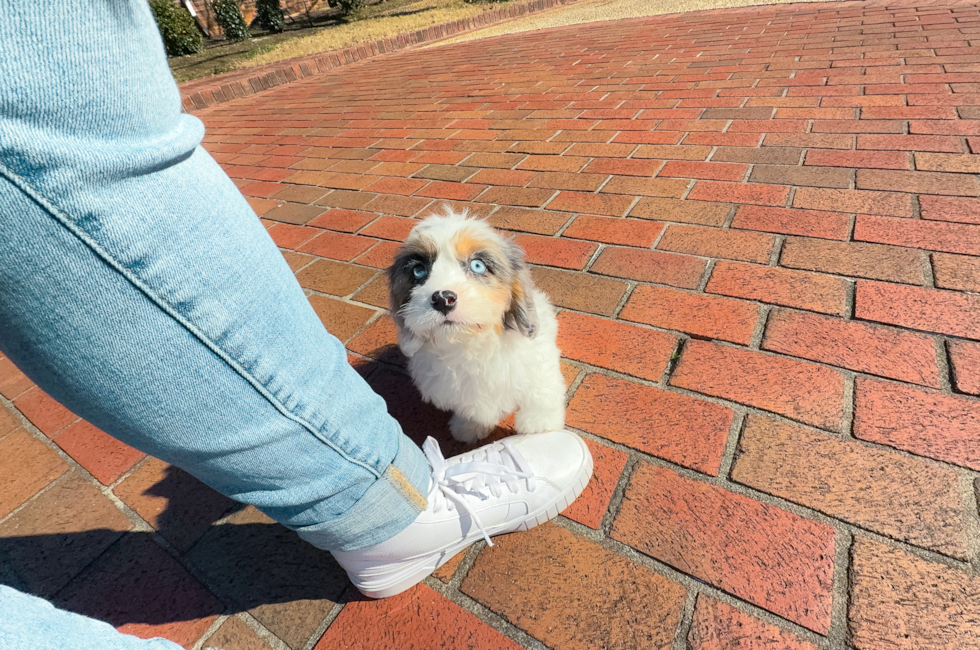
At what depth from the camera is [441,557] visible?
1461 millimetres

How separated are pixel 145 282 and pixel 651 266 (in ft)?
7.50

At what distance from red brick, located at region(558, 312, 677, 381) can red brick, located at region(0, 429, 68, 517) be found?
2.26 metres

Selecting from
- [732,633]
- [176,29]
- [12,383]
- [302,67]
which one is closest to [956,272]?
[732,633]

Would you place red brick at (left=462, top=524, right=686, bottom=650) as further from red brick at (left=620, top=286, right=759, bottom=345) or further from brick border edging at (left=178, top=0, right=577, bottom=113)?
brick border edging at (left=178, top=0, right=577, bottom=113)

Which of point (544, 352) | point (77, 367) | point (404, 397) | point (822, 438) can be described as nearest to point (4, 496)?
point (404, 397)

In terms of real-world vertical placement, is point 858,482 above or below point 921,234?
below

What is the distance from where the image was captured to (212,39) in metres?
13.7

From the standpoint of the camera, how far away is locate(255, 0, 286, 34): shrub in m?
13.2

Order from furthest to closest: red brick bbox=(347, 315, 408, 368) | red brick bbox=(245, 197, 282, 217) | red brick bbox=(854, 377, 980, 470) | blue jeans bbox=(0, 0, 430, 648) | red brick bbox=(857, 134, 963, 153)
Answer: red brick bbox=(245, 197, 282, 217), red brick bbox=(857, 134, 963, 153), red brick bbox=(347, 315, 408, 368), red brick bbox=(854, 377, 980, 470), blue jeans bbox=(0, 0, 430, 648)

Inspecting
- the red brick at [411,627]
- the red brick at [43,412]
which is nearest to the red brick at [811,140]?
the red brick at [411,627]

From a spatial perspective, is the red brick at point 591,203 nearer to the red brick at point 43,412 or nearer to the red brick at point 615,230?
the red brick at point 615,230

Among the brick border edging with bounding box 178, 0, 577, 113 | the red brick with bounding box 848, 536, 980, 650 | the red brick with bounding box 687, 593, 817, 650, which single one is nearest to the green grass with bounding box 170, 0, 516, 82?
the brick border edging with bounding box 178, 0, 577, 113

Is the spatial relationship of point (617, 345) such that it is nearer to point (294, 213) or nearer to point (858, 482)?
point (858, 482)

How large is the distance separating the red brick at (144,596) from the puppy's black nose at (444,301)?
1157mm
